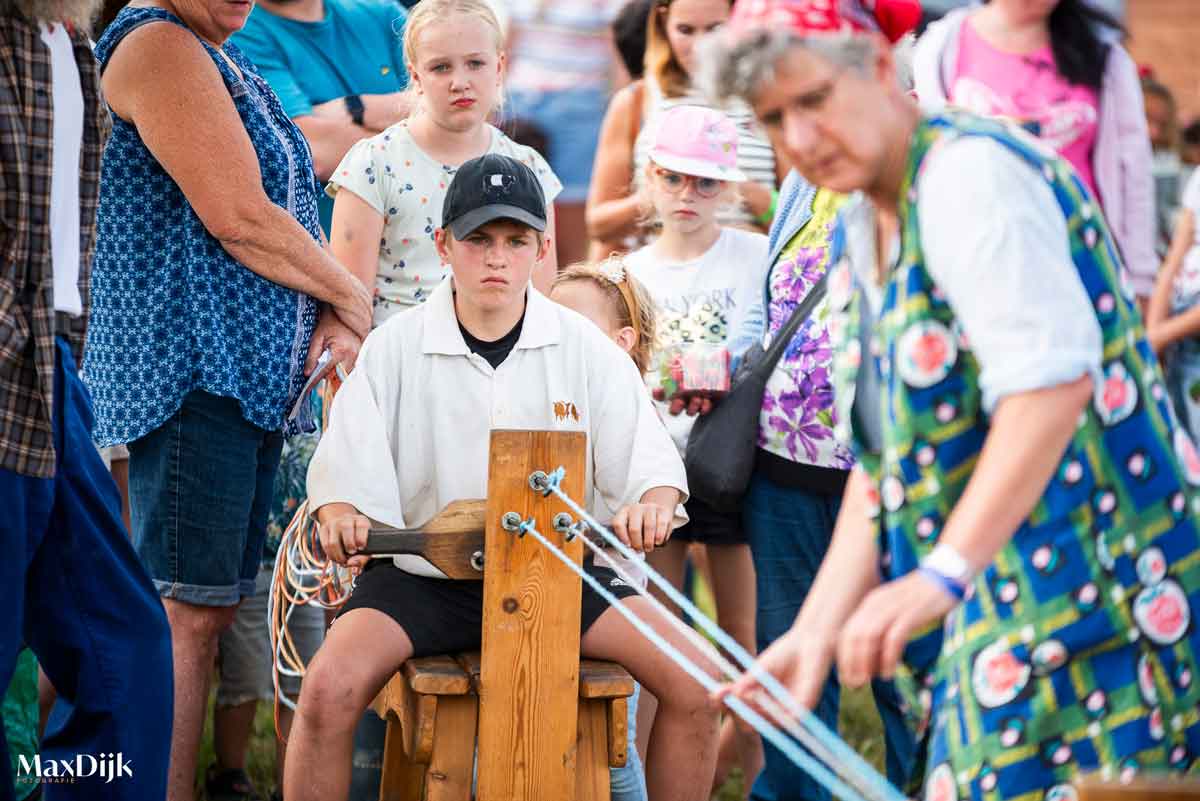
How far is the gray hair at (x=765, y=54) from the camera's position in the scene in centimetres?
202

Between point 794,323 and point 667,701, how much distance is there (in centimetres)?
99

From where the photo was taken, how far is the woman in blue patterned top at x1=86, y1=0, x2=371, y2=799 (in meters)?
3.40

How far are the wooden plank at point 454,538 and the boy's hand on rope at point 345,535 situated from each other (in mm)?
34

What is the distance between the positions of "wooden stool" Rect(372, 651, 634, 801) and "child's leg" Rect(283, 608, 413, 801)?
92mm

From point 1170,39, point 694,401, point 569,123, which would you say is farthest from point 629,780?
point 1170,39

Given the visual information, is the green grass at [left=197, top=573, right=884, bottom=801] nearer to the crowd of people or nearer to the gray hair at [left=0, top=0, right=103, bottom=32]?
the crowd of people

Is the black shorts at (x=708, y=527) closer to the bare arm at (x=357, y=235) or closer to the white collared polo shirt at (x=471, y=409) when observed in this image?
the white collared polo shirt at (x=471, y=409)

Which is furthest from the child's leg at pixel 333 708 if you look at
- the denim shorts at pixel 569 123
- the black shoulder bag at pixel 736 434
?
the denim shorts at pixel 569 123

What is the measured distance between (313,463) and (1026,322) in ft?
6.48

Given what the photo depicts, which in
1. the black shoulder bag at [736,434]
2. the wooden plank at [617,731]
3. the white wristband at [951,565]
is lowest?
the wooden plank at [617,731]

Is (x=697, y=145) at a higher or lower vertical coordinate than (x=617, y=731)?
higher

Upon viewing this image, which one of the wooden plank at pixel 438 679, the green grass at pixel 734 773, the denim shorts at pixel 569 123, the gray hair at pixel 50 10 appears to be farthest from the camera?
the denim shorts at pixel 569 123

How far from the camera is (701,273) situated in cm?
445

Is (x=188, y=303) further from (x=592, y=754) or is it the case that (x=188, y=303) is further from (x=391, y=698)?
(x=592, y=754)
